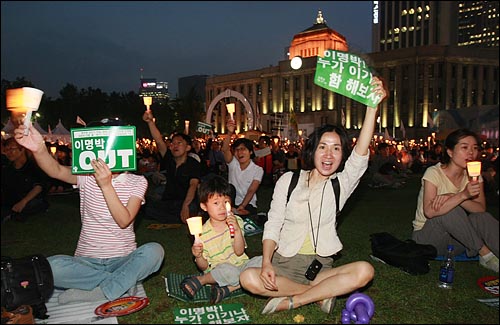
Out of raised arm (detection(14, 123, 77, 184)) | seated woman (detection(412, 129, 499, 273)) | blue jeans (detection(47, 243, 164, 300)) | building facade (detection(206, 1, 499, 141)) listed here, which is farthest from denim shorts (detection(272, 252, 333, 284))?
building facade (detection(206, 1, 499, 141))

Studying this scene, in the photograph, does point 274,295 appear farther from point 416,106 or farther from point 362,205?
point 416,106

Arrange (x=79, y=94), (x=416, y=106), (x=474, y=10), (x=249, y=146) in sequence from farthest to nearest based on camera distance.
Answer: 1. (x=474, y=10)
2. (x=416, y=106)
3. (x=79, y=94)
4. (x=249, y=146)

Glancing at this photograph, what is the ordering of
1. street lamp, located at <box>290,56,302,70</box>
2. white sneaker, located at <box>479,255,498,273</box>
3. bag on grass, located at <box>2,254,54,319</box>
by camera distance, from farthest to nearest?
street lamp, located at <box>290,56,302,70</box>, white sneaker, located at <box>479,255,498,273</box>, bag on grass, located at <box>2,254,54,319</box>

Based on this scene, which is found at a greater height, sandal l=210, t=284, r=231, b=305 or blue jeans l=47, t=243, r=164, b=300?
blue jeans l=47, t=243, r=164, b=300

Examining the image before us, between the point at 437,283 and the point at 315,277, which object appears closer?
the point at 315,277

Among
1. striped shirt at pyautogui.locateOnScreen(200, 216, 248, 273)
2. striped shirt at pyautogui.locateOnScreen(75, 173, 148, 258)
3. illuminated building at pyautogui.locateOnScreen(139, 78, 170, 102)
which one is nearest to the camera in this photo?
striped shirt at pyautogui.locateOnScreen(75, 173, 148, 258)

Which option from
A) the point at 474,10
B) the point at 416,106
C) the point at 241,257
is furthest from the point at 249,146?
the point at 474,10

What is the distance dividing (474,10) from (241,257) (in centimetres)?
13322

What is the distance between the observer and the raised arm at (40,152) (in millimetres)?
3896

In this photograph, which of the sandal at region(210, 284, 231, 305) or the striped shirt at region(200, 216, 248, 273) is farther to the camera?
the striped shirt at region(200, 216, 248, 273)

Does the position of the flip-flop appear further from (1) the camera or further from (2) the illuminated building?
(2) the illuminated building

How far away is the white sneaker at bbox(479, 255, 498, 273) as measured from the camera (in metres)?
5.27

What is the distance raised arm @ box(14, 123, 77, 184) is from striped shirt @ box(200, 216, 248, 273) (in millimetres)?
1448

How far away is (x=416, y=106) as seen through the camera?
62094mm
